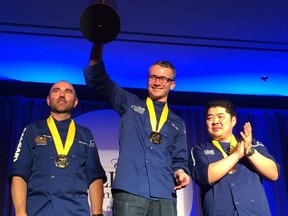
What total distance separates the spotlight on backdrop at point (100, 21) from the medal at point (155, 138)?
60 cm

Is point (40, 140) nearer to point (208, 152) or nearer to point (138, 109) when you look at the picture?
point (138, 109)

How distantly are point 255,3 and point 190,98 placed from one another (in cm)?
173

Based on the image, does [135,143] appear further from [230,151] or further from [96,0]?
[96,0]

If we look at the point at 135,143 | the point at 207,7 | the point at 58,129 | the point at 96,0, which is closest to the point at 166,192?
the point at 135,143

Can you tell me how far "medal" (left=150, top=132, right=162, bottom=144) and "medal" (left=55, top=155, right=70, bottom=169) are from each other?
500 mm

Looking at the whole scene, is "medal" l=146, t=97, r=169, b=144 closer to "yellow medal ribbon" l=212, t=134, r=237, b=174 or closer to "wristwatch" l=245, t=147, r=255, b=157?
"yellow medal ribbon" l=212, t=134, r=237, b=174

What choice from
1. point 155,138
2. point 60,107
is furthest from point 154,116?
point 60,107

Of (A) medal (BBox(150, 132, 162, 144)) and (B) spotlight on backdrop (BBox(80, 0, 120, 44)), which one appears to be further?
(A) medal (BBox(150, 132, 162, 144))

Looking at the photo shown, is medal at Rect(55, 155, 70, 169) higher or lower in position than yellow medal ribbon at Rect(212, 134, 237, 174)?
lower

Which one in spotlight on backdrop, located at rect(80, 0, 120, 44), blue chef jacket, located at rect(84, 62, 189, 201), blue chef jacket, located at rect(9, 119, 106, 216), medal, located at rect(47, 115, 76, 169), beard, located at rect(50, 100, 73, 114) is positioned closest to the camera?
spotlight on backdrop, located at rect(80, 0, 120, 44)

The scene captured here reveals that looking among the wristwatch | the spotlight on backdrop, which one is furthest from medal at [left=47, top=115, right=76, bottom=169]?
the wristwatch

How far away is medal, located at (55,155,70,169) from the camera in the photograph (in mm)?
2380

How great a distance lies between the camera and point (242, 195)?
2271 millimetres

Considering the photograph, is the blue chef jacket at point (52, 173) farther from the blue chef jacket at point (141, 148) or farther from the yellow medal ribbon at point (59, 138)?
the blue chef jacket at point (141, 148)
